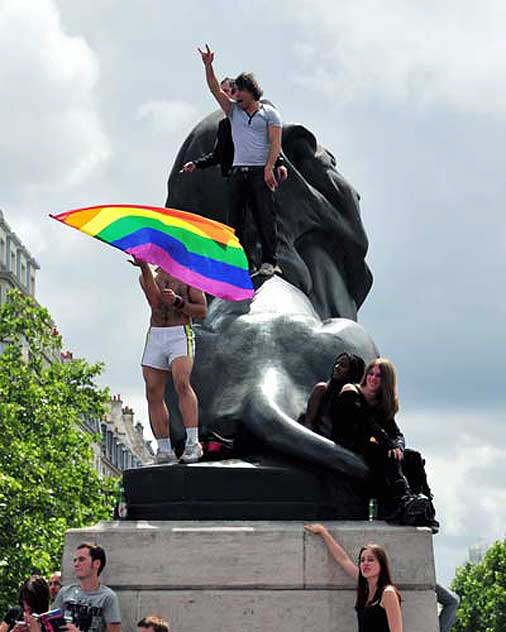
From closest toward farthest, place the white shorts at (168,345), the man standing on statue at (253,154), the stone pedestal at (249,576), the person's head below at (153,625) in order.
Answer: the person's head below at (153,625) < the stone pedestal at (249,576) < the white shorts at (168,345) < the man standing on statue at (253,154)

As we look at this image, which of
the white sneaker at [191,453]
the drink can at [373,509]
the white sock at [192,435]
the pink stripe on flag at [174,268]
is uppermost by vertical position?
the pink stripe on flag at [174,268]

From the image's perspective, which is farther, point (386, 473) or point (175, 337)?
point (175, 337)

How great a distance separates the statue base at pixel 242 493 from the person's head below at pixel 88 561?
1015 millimetres

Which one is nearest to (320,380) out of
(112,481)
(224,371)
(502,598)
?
(224,371)

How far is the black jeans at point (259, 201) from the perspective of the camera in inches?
541

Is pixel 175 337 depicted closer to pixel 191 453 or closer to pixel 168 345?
pixel 168 345

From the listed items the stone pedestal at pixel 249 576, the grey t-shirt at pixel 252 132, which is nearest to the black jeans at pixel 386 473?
the stone pedestal at pixel 249 576

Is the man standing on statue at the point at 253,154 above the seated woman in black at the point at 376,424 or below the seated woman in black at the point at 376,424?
above

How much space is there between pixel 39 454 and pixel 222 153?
75.9ft

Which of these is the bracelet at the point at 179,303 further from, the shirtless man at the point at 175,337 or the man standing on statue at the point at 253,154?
the man standing on statue at the point at 253,154

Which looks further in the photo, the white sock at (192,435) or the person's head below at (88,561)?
the white sock at (192,435)

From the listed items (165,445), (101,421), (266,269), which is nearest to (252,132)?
(266,269)

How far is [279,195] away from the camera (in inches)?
580

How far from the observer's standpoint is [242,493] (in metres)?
11.1
